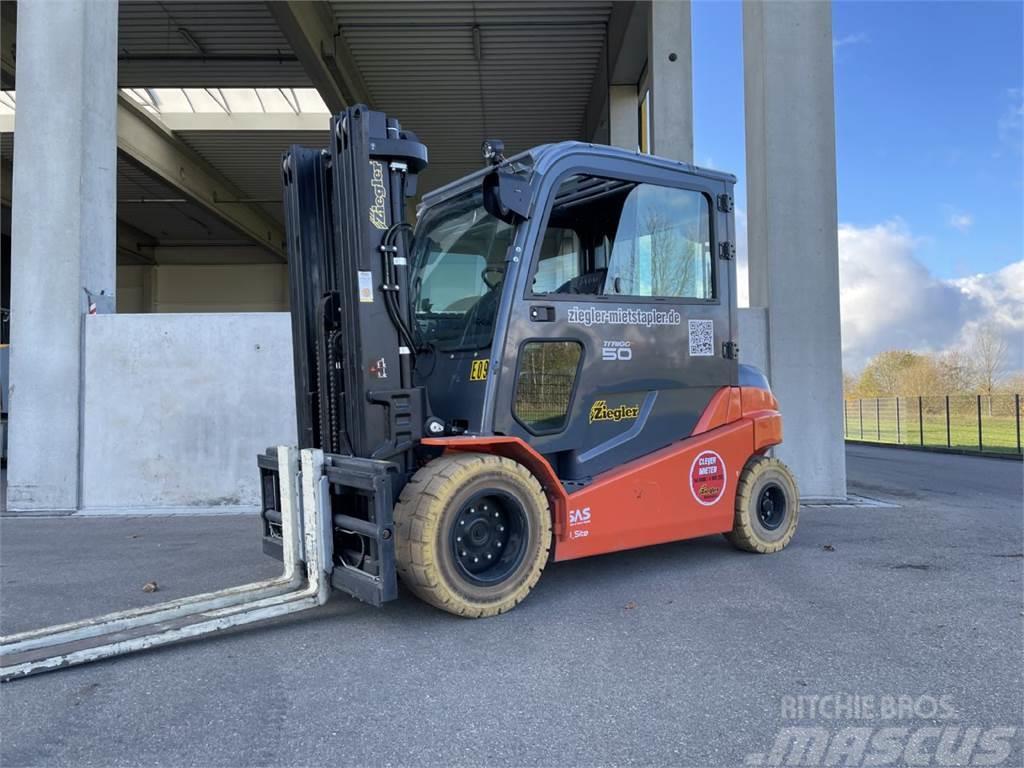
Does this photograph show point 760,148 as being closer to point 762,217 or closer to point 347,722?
point 762,217

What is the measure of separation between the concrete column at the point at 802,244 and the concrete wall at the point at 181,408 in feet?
19.3

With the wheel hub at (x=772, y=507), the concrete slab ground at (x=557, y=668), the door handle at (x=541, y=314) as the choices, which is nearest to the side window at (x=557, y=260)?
the door handle at (x=541, y=314)

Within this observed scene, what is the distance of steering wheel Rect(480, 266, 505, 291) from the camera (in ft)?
14.5

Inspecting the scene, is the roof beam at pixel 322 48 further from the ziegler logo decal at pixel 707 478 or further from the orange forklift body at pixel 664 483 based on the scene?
the ziegler logo decal at pixel 707 478

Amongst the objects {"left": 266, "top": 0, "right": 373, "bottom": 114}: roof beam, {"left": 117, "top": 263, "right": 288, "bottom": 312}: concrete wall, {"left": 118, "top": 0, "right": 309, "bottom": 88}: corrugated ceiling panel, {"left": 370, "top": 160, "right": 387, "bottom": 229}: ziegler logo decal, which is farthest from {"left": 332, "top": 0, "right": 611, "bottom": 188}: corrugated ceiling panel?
{"left": 117, "top": 263, "right": 288, "bottom": 312}: concrete wall

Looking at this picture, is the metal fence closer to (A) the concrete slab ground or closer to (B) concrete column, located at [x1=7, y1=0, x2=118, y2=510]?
(A) the concrete slab ground

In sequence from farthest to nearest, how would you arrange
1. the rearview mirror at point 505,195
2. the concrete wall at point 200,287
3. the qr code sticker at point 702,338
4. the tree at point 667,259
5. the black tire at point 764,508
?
1. the concrete wall at point 200,287
2. the black tire at point 764,508
3. the qr code sticker at point 702,338
4. the tree at point 667,259
5. the rearview mirror at point 505,195

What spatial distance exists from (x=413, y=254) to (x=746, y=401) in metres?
2.86

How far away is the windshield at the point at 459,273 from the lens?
4.51 meters

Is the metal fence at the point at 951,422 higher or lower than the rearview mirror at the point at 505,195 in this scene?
lower

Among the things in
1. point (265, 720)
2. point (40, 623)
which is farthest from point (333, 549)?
point (40, 623)

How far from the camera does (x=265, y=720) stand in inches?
112

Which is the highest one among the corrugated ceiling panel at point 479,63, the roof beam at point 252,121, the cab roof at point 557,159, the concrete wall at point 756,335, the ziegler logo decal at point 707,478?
the roof beam at point 252,121

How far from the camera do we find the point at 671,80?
11219 millimetres
